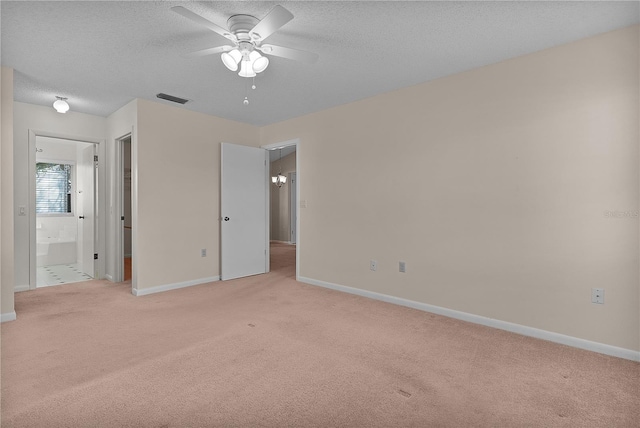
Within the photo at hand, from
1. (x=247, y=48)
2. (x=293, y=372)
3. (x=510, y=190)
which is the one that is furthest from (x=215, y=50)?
(x=510, y=190)

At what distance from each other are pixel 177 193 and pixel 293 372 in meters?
3.14

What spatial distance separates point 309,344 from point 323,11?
2.45 meters

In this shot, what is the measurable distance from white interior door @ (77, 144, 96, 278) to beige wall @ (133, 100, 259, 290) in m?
1.54

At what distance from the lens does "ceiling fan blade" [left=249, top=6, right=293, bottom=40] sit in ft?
6.01

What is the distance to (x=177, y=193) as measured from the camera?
14.3ft

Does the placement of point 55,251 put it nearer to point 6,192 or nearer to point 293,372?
point 6,192

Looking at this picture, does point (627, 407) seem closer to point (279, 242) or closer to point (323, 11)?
point (323, 11)

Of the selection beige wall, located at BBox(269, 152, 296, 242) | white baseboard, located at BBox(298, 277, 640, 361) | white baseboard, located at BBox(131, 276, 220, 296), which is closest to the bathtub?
white baseboard, located at BBox(131, 276, 220, 296)

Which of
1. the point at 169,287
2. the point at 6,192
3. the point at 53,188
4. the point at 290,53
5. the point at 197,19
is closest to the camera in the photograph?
the point at 197,19

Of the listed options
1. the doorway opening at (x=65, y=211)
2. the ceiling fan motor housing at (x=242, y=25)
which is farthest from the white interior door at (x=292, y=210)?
the ceiling fan motor housing at (x=242, y=25)

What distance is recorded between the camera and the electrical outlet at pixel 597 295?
2.48m

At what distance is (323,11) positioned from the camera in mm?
2166

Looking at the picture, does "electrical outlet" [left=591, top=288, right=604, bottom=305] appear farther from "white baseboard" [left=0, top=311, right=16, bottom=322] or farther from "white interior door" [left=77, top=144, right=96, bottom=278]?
"white interior door" [left=77, top=144, right=96, bottom=278]

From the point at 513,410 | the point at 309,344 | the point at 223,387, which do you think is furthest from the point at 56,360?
the point at 513,410
